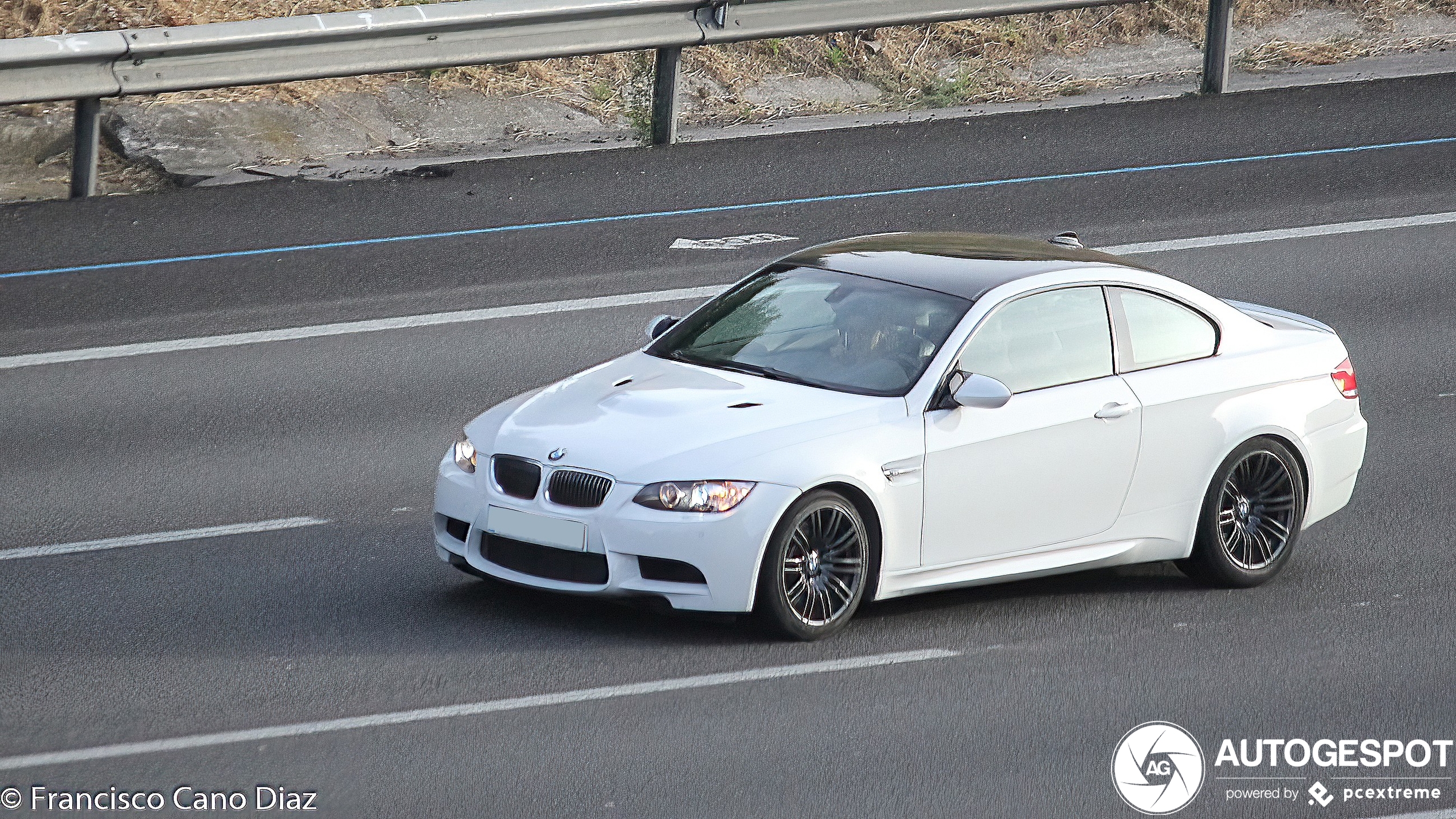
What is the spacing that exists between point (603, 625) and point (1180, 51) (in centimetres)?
1383

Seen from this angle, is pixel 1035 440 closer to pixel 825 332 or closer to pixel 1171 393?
pixel 1171 393

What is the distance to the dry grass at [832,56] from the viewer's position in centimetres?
1809

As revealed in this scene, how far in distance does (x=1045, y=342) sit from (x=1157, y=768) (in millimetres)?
2312

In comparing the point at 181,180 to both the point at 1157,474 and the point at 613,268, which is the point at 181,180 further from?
the point at 1157,474

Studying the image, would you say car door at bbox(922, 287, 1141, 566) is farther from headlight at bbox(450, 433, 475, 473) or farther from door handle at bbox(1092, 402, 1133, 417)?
headlight at bbox(450, 433, 475, 473)

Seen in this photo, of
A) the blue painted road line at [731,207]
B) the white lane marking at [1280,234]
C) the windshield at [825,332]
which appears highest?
the windshield at [825,332]

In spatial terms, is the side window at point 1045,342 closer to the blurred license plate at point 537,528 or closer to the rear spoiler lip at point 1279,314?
the rear spoiler lip at point 1279,314

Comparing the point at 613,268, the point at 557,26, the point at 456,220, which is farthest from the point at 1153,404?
the point at 557,26

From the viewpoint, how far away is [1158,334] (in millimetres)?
8867

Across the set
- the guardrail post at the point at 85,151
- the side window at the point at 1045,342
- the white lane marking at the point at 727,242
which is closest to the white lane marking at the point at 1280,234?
the white lane marking at the point at 727,242

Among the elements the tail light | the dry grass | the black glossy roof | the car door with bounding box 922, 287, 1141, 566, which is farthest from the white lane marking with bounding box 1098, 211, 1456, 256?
the car door with bounding box 922, 287, 1141, 566

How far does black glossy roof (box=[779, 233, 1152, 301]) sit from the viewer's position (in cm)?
867

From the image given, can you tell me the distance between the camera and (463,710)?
7.17m

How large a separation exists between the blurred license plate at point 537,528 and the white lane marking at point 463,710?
0.65 m
